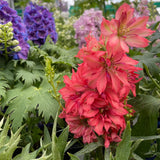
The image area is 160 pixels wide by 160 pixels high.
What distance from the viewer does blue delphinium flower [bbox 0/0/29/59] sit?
3.02 feet

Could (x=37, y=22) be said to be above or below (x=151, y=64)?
above

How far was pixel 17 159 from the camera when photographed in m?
0.52

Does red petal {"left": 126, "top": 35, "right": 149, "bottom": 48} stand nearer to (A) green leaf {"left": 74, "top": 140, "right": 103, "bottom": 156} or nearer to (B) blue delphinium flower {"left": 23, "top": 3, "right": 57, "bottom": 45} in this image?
(A) green leaf {"left": 74, "top": 140, "right": 103, "bottom": 156}

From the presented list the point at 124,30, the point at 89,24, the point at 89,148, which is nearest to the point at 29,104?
the point at 89,148

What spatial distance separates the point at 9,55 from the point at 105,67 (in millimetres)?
629

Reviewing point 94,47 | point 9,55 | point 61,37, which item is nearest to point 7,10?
point 9,55

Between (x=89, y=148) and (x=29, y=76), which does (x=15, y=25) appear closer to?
(x=29, y=76)

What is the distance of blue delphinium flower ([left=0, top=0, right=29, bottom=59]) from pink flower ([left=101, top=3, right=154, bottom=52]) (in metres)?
0.61

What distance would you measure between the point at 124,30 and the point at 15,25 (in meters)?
0.68

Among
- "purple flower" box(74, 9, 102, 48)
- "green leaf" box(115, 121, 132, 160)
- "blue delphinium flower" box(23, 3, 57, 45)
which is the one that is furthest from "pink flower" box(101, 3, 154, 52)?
A: "purple flower" box(74, 9, 102, 48)

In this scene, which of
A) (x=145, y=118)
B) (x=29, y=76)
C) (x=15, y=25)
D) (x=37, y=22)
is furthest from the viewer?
(x=37, y=22)

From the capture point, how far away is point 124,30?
16.5 inches

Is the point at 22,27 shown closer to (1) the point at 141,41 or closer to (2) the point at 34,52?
(2) the point at 34,52

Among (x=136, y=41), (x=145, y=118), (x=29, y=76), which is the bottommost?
(x=145, y=118)
